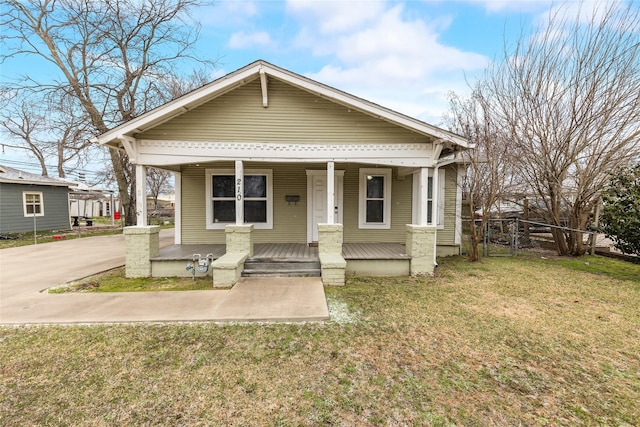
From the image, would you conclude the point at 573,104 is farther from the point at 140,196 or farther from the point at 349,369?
the point at 140,196

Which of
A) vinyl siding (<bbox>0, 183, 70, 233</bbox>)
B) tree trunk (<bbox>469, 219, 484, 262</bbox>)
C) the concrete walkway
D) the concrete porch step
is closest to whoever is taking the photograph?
the concrete walkway

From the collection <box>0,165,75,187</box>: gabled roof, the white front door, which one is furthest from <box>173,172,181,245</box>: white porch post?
<box>0,165,75,187</box>: gabled roof

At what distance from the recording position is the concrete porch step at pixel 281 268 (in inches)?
238

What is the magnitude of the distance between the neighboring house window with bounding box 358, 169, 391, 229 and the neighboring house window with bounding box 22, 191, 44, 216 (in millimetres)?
16798

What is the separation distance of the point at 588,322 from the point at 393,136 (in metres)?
4.66

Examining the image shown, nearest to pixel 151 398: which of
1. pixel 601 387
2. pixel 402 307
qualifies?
pixel 402 307

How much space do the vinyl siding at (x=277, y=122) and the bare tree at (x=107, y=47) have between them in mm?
12093

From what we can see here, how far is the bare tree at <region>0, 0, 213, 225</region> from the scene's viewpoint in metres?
13.8

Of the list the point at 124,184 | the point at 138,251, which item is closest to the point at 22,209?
the point at 124,184

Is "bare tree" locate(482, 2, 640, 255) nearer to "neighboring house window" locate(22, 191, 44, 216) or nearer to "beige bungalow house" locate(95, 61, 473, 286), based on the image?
"beige bungalow house" locate(95, 61, 473, 286)

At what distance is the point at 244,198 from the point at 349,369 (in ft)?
20.3

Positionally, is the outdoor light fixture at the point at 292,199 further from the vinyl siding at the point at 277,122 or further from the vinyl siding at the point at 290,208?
the vinyl siding at the point at 277,122

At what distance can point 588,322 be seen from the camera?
3.98m

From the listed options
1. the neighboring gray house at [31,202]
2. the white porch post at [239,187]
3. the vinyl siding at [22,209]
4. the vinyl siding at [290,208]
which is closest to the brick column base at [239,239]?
the white porch post at [239,187]
